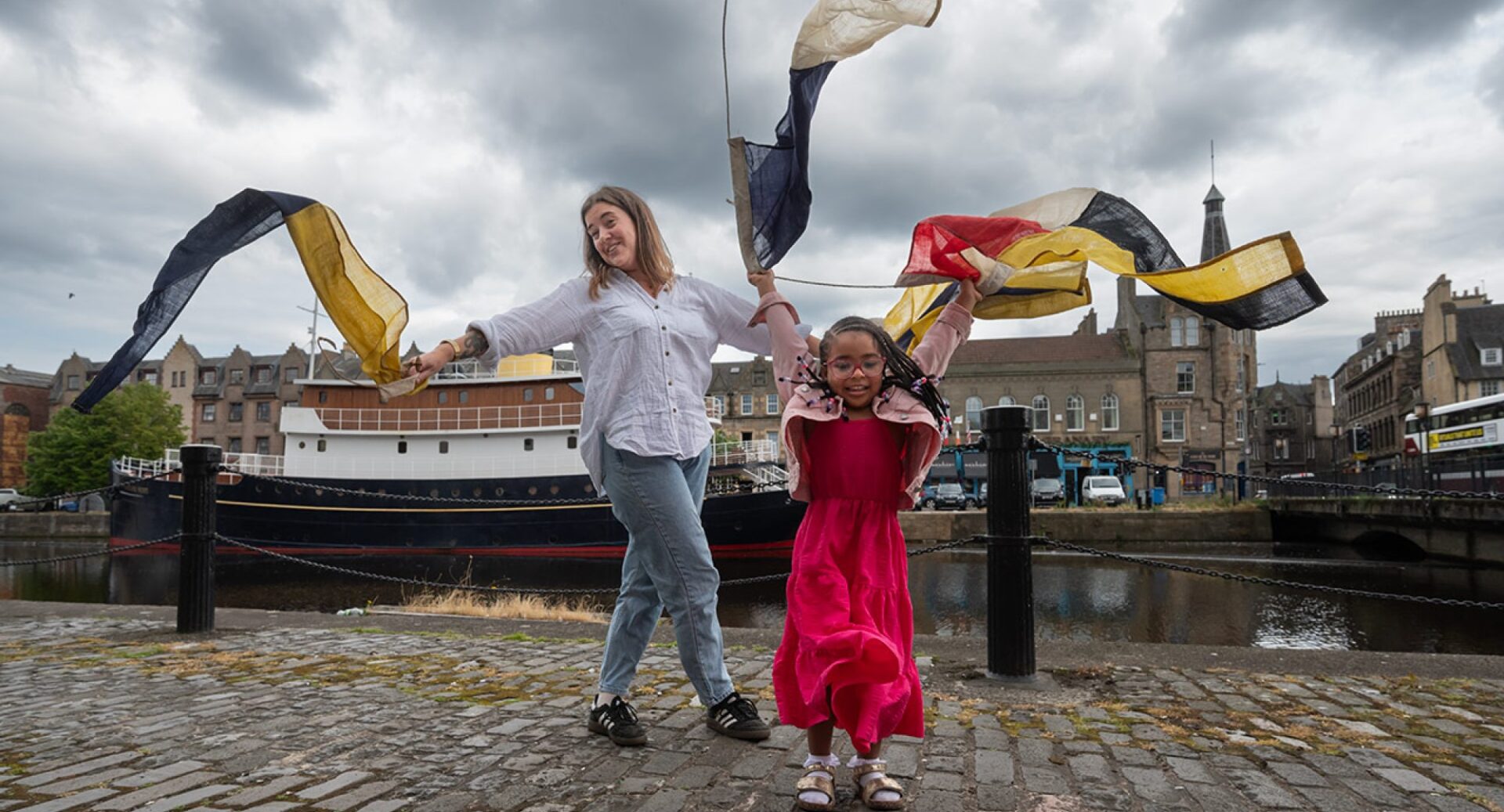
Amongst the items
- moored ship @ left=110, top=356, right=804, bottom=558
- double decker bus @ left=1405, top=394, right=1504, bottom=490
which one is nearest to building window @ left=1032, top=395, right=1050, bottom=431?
double decker bus @ left=1405, top=394, right=1504, bottom=490

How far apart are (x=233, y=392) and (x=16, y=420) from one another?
571 inches

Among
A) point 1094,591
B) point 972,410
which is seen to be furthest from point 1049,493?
point 1094,591

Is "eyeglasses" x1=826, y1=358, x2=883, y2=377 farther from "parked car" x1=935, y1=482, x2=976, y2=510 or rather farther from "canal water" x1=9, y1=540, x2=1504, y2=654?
"parked car" x1=935, y1=482, x2=976, y2=510

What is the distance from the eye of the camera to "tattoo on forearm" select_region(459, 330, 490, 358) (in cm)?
269

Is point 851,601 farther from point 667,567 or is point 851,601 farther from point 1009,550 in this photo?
point 1009,550

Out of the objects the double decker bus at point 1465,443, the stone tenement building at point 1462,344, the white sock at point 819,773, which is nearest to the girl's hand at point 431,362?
the white sock at point 819,773

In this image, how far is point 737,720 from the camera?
2721 mm

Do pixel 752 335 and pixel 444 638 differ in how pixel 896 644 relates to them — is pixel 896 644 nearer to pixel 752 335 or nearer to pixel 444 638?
pixel 752 335

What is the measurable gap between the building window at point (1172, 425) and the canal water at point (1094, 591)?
17281mm

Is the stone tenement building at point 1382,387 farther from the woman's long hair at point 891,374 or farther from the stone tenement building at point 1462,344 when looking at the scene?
the woman's long hair at point 891,374

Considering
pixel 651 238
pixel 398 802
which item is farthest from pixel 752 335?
pixel 398 802

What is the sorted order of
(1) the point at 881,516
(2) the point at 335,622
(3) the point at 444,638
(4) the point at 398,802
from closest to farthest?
(4) the point at 398,802 → (1) the point at 881,516 → (3) the point at 444,638 → (2) the point at 335,622

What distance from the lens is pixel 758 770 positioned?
241cm

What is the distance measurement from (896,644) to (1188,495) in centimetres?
4132
